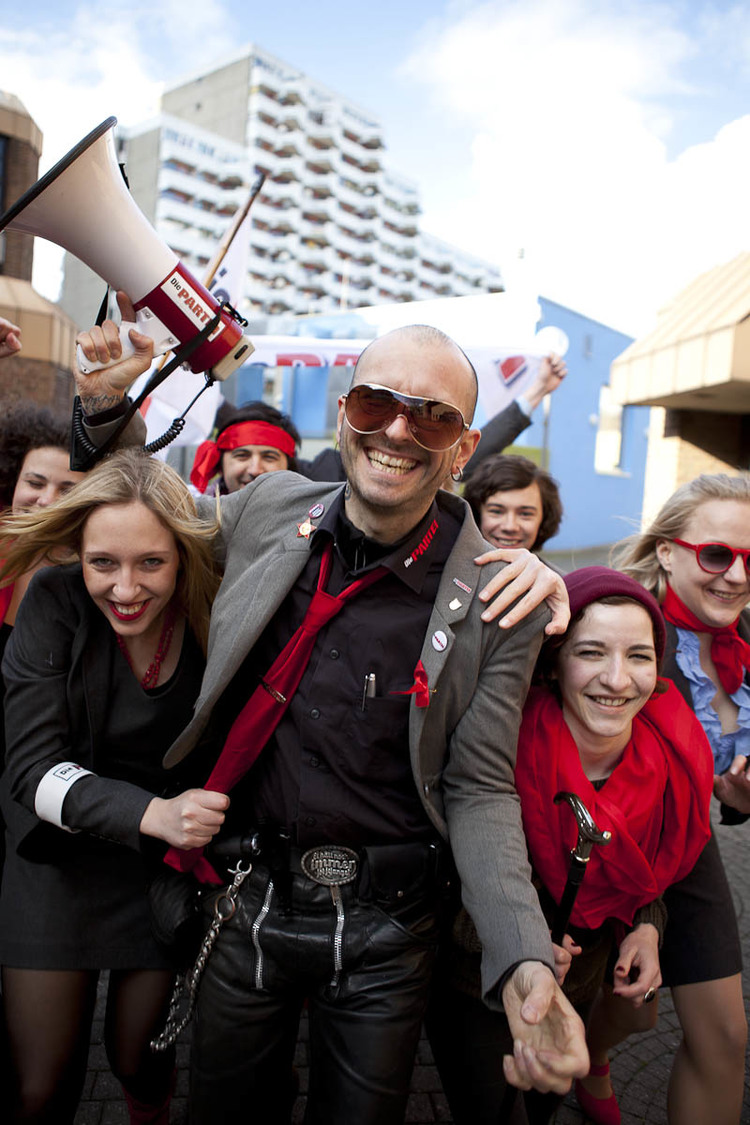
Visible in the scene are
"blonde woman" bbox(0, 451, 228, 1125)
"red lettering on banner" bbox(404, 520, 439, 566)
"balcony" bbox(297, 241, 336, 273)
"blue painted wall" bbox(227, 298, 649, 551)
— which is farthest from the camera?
"balcony" bbox(297, 241, 336, 273)

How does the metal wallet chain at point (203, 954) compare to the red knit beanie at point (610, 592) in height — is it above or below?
below

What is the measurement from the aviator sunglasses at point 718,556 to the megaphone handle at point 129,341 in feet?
5.86

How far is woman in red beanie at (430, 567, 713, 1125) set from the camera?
2.11 metres

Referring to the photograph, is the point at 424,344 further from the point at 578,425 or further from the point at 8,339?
the point at 578,425

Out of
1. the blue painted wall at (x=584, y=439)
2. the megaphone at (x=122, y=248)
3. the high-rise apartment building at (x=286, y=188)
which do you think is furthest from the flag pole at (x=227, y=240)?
the high-rise apartment building at (x=286, y=188)

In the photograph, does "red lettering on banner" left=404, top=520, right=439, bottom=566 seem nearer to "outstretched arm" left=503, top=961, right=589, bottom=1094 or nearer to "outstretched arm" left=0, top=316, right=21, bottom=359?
"outstretched arm" left=503, top=961, right=589, bottom=1094

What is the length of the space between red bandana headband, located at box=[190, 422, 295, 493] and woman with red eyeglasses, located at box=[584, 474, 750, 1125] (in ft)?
6.37

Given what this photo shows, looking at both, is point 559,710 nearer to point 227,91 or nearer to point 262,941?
point 262,941

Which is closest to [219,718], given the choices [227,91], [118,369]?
[118,369]

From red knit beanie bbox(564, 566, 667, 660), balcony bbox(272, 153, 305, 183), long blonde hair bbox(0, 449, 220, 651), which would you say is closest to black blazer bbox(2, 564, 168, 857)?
long blonde hair bbox(0, 449, 220, 651)

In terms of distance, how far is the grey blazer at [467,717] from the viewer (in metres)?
1.86

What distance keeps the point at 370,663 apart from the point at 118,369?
3.51 feet

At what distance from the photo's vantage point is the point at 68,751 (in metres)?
2.19

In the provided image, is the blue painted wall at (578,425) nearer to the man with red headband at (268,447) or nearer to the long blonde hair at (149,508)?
the man with red headband at (268,447)
